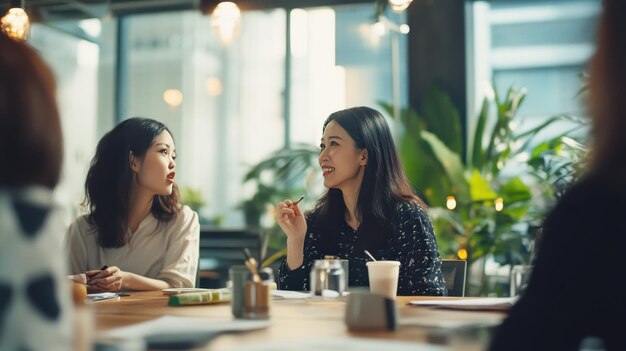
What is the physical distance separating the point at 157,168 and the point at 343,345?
6.56 feet

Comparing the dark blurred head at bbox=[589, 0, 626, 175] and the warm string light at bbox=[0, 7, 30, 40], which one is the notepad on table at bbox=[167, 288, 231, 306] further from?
the warm string light at bbox=[0, 7, 30, 40]

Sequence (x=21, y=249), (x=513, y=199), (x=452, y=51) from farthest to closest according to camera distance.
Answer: (x=452, y=51) → (x=513, y=199) → (x=21, y=249)

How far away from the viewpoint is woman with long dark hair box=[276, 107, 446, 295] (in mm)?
2826

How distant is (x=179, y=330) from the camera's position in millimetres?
1571

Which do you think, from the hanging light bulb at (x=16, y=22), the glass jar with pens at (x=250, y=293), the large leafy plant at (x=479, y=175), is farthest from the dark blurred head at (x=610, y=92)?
the large leafy plant at (x=479, y=175)

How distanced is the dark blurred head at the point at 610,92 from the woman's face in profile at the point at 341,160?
1.96 meters

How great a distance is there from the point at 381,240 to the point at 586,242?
1.78m

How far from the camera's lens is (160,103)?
22.5 ft

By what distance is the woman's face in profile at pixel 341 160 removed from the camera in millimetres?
3062

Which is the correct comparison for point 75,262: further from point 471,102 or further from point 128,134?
point 471,102

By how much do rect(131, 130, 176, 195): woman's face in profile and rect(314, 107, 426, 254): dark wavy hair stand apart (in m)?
0.66

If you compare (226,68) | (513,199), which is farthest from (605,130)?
(226,68)

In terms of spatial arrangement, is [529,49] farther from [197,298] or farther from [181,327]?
[181,327]

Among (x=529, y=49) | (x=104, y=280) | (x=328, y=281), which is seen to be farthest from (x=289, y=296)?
(x=529, y=49)
